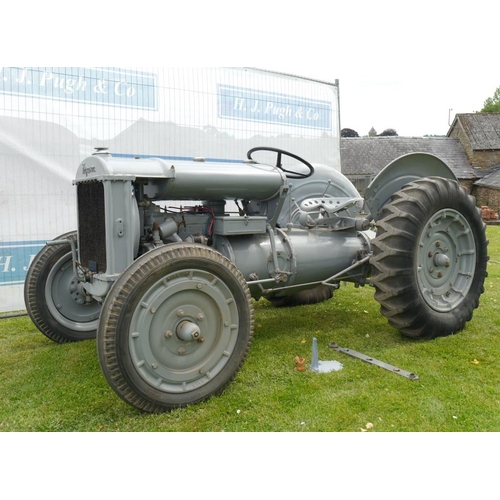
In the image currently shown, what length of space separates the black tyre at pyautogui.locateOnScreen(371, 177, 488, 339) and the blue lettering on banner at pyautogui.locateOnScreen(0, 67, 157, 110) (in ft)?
11.9

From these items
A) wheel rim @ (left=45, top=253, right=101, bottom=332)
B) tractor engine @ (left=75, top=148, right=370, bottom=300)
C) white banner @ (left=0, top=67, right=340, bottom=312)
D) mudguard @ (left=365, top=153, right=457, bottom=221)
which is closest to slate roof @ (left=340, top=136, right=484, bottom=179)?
white banner @ (left=0, top=67, right=340, bottom=312)

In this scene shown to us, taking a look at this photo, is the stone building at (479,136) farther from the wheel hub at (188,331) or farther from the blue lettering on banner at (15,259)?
the wheel hub at (188,331)

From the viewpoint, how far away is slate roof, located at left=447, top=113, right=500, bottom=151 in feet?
92.3

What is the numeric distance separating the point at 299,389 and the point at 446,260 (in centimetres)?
198

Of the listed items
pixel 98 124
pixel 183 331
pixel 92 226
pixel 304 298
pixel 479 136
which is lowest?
pixel 304 298

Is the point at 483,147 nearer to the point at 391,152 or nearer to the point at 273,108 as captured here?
the point at 391,152

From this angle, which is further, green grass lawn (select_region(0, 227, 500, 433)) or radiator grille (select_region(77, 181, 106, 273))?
radiator grille (select_region(77, 181, 106, 273))

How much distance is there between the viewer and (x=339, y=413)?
286 cm

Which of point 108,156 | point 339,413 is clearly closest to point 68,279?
point 108,156

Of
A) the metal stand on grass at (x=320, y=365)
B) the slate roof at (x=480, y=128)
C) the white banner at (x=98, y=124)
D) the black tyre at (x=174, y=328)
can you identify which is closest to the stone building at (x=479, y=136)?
the slate roof at (x=480, y=128)

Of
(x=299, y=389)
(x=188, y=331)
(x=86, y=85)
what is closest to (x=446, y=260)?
(x=299, y=389)

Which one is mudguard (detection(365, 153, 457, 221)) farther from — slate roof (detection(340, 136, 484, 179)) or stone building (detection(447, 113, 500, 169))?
stone building (detection(447, 113, 500, 169))

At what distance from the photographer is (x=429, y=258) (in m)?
4.26

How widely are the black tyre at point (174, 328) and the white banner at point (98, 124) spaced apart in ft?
10.9
